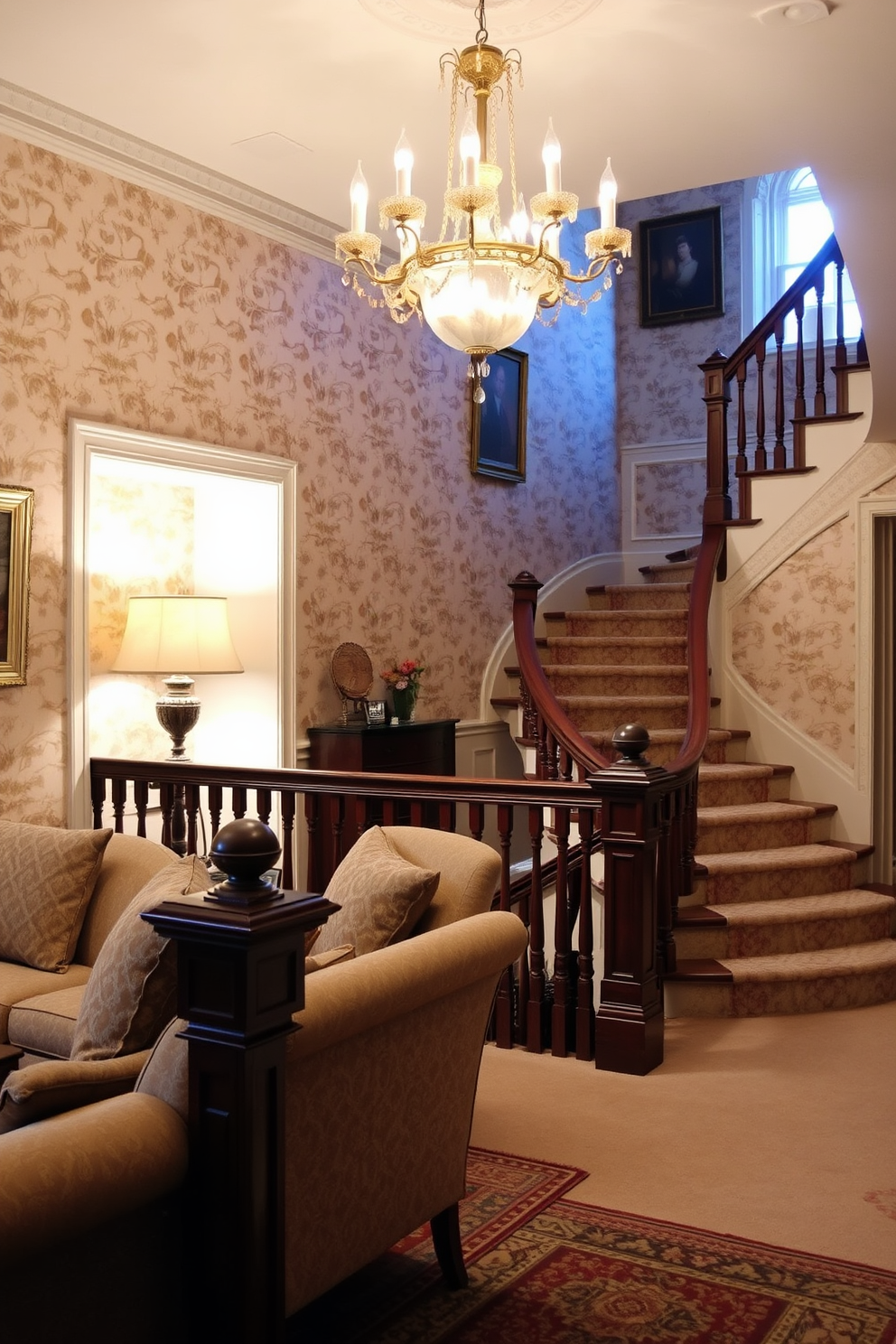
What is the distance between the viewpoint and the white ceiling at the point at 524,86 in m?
3.79

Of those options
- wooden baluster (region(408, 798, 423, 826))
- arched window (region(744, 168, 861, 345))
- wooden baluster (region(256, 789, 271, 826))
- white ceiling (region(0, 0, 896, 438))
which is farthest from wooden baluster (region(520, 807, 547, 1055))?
arched window (region(744, 168, 861, 345))

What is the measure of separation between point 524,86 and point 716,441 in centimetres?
276

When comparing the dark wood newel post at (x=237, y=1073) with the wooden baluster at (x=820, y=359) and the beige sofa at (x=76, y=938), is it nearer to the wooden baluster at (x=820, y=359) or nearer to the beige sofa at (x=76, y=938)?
the beige sofa at (x=76, y=938)

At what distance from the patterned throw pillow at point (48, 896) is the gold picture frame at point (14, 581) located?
35.5 inches

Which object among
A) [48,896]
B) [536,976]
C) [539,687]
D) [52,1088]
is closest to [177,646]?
[48,896]

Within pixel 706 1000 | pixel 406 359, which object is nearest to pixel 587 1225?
pixel 706 1000

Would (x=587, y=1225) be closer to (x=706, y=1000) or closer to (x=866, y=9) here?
(x=706, y=1000)

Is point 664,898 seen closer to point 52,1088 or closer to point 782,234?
point 52,1088

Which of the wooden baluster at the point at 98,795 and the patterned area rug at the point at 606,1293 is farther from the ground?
the wooden baluster at the point at 98,795

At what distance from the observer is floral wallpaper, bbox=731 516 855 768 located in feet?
20.8

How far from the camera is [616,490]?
8828 millimetres

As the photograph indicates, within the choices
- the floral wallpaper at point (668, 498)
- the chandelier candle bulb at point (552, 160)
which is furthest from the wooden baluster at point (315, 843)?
the floral wallpaper at point (668, 498)

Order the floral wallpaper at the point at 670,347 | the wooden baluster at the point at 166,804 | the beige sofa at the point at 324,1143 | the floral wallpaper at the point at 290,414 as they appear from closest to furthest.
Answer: the beige sofa at the point at 324,1143 → the floral wallpaper at the point at 290,414 → the wooden baluster at the point at 166,804 → the floral wallpaper at the point at 670,347

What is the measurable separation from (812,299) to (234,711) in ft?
17.8
